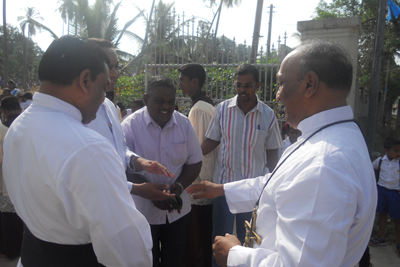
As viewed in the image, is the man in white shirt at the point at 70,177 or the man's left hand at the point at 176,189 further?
the man's left hand at the point at 176,189

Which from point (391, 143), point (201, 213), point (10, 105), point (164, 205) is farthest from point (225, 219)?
point (10, 105)

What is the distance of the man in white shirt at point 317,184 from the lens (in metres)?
1.04

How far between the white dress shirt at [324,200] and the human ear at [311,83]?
10 centimetres

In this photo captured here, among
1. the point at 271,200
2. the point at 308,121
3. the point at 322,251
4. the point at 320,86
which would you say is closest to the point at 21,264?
the point at 271,200

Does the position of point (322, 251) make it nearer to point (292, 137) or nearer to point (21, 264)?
point (21, 264)

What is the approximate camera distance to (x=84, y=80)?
1296 mm

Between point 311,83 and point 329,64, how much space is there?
10 cm

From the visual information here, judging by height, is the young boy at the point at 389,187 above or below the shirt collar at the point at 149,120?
below

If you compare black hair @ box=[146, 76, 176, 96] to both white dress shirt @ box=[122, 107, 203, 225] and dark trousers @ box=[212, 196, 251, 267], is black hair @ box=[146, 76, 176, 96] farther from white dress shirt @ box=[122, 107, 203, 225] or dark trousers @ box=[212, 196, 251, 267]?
dark trousers @ box=[212, 196, 251, 267]

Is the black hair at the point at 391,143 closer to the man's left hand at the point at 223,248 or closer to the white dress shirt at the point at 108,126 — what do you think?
the man's left hand at the point at 223,248

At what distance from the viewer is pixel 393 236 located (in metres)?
4.70

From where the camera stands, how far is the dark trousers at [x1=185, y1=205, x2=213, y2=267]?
3.35m

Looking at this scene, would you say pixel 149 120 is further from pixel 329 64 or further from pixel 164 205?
pixel 329 64

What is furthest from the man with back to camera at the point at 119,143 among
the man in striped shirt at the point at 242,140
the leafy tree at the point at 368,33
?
the leafy tree at the point at 368,33
